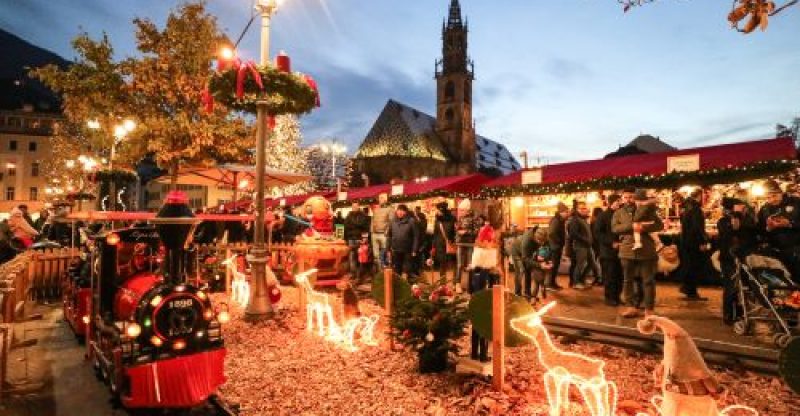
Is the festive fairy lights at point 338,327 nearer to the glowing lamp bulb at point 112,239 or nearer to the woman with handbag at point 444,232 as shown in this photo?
the glowing lamp bulb at point 112,239

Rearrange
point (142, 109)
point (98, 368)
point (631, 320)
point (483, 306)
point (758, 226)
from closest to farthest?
point (483, 306)
point (98, 368)
point (758, 226)
point (631, 320)
point (142, 109)

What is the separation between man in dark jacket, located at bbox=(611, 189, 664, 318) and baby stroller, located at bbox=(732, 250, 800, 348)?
1076 millimetres

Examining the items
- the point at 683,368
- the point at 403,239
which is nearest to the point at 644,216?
the point at 683,368

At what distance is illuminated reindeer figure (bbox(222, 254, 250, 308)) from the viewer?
9164 millimetres

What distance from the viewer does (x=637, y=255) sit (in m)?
7.27

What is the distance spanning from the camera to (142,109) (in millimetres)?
15914

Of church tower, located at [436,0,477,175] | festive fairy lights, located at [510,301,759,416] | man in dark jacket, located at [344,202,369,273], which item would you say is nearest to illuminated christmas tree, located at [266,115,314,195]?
man in dark jacket, located at [344,202,369,273]

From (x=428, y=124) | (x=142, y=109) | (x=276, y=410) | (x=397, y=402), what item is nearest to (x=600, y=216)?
(x=397, y=402)

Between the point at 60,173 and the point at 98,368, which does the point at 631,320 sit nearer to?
the point at 98,368

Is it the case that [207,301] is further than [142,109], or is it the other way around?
[142,109]

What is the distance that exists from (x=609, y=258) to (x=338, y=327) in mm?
5294

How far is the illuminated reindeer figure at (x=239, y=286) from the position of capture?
9.16 meters

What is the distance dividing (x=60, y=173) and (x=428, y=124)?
52.8m

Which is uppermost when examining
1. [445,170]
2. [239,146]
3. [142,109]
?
[445,170]
